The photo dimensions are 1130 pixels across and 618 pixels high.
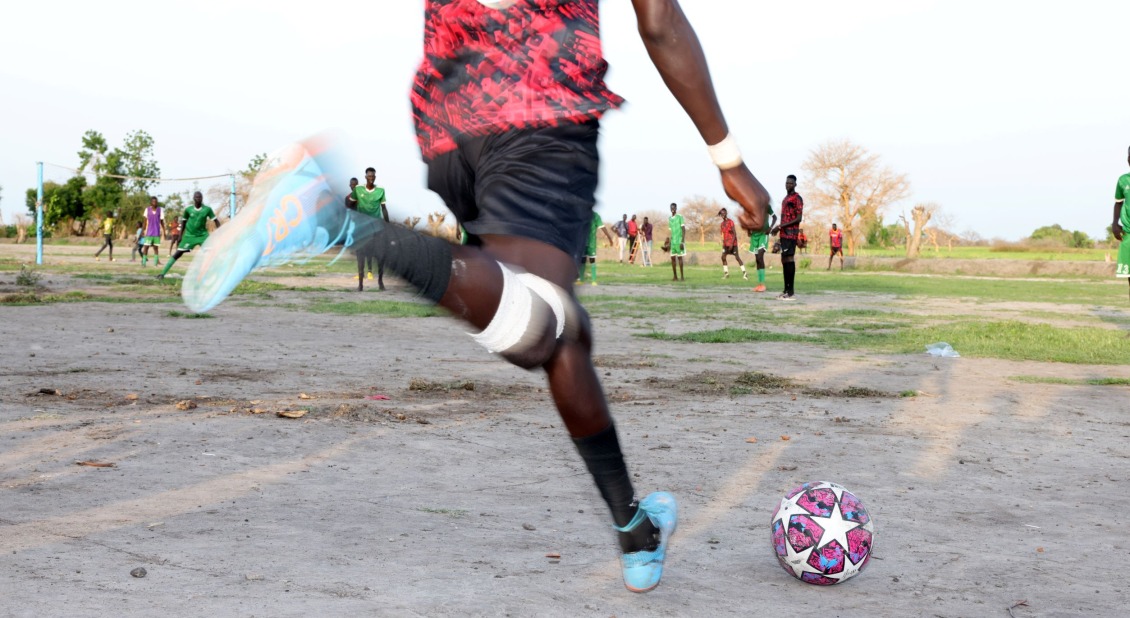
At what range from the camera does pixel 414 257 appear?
7.83 feet

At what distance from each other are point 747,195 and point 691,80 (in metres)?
0.33

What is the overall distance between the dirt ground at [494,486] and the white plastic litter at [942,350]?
207 centimetres

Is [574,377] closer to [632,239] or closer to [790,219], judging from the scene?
[790,219]

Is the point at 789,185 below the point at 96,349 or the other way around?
the other way around

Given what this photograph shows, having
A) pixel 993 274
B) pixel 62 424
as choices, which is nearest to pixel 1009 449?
pixel 62 424

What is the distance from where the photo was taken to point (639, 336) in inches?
462

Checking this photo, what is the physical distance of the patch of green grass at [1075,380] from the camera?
841 centimetres

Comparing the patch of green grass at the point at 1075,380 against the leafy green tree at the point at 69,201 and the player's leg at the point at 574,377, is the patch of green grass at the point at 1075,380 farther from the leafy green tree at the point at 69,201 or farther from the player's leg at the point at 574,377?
the leafy green tree at the point at 69,201

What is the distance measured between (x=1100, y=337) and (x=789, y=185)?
721 centimetres

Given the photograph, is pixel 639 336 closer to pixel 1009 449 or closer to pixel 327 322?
pixel 327 322

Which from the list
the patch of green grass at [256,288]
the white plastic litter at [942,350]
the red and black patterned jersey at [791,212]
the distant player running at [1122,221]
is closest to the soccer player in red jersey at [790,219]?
the red and black patterned jersey at [791,212]

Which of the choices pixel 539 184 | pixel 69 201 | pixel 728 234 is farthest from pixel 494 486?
pixel 69 201

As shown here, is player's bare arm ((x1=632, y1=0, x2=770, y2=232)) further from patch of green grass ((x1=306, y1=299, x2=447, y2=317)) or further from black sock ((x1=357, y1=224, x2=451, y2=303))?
patch of green grass ((x1=306, y1=299, x2=447, y2=317))

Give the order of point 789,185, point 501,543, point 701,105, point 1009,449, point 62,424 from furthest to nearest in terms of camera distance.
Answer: point 789,185, point 1009,449, point 62,424, point 501,543, point 701,105
